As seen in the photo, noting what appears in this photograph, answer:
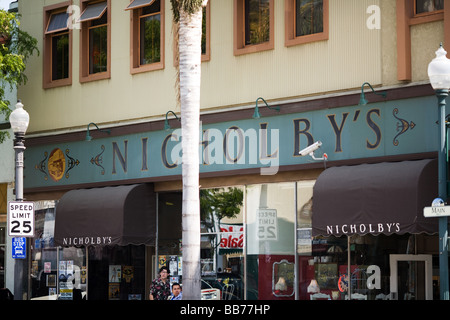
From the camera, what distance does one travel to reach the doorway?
1886cm

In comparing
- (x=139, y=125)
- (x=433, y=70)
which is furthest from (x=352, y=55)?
(x=139, y=125)

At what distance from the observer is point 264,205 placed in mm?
20938

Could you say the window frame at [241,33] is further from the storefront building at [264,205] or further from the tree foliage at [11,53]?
the tree foliage at [11,53]

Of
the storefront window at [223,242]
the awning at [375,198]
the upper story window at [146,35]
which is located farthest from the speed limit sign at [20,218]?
the awning at [375,198]

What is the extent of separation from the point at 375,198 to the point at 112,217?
25.2ft

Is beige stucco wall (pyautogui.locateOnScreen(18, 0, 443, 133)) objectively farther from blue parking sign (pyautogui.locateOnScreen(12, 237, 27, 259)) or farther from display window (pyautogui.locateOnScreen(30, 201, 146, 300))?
blue parking sign (pyautogui.locateOnScreen(12, 237, 27, 259))

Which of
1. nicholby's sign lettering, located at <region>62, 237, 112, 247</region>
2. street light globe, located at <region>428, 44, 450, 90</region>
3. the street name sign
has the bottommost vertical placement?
nicholby's sign lettering, located at <region>62, 237, 112, 247</region>

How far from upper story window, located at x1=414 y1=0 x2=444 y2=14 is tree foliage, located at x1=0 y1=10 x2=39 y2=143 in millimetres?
11019

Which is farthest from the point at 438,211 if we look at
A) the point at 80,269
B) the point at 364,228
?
the point at 80,269

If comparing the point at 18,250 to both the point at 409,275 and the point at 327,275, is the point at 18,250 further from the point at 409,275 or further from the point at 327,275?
the point at 409,275

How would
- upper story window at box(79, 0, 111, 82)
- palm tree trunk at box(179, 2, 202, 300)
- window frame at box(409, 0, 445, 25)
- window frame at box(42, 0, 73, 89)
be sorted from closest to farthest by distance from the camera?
palm tree trunk at box(179, 2, 202, 300) < window frame at box(409, 0, 445, 25) < upper story window at box(79, 0, 111, 82) < window frame at box(42, 0, 73, 89)

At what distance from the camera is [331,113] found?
1952cm

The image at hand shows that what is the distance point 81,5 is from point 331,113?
351 inches

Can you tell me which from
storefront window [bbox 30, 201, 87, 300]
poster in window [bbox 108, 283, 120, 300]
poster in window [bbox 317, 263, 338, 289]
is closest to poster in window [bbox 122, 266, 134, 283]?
poster in window [bbox 108, 283, 120, 300]
